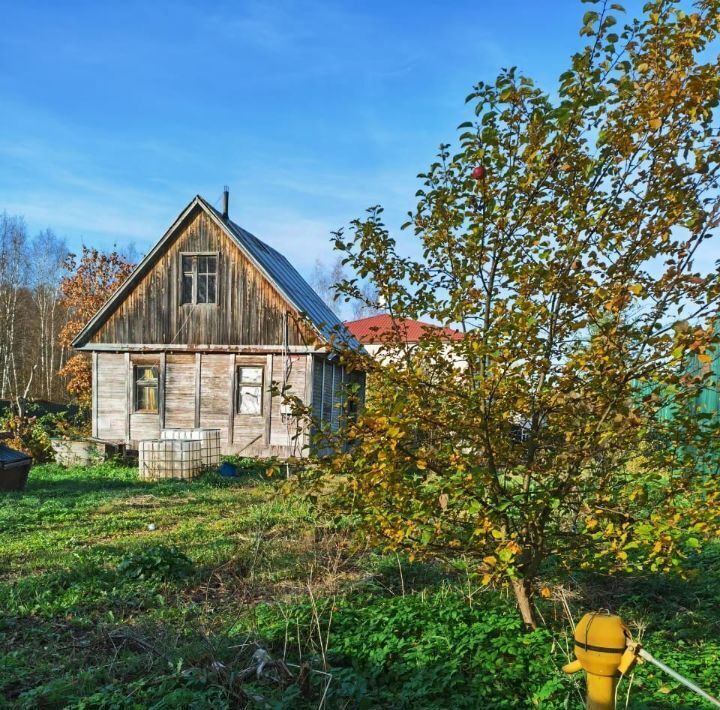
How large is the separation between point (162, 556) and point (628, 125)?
5.58 metres

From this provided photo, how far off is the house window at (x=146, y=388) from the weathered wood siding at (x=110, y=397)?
32 centimetres

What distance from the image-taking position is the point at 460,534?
13.5 ft

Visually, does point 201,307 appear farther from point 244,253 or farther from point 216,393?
point 216,393

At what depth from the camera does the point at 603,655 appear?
231cm

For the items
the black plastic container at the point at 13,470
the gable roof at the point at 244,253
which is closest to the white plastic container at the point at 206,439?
the black plastic container at the point at 13,470

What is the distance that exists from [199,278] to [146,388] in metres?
3.40

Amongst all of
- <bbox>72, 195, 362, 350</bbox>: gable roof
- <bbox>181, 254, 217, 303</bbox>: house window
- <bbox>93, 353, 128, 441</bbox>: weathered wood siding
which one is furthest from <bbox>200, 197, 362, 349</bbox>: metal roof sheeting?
<bbox>93, 353, 128, 441</bbox>: weathered wood siding

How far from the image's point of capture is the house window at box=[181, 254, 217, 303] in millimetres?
16344

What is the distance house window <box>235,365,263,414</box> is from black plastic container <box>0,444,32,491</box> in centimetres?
542

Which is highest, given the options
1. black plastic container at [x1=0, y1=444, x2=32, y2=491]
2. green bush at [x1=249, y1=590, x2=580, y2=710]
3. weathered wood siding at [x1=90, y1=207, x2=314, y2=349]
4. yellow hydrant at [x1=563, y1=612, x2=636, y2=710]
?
weathered wood siding at [x1=90, y1=207, x2=314, y2=349]

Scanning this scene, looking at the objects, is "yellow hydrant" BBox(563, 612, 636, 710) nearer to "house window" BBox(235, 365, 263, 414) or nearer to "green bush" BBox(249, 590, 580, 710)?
"green bush" BBox(249, 590, 580, 710)

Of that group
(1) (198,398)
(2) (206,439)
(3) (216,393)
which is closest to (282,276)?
(3) (216,393)

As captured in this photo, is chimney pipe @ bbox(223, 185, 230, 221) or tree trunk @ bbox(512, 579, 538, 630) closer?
tree trunk @ bbox(512, 579, 538, 630)

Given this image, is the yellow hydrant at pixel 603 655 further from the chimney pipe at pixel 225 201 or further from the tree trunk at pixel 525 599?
the chimney pipe at pixel 225 201
